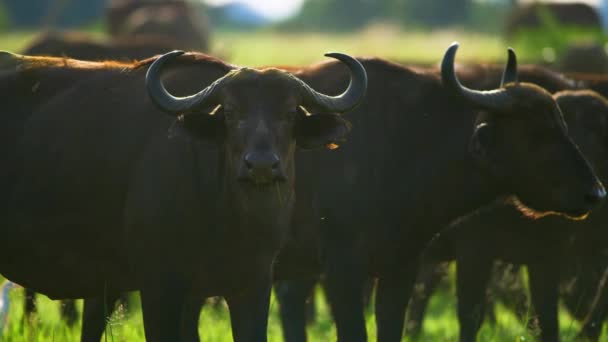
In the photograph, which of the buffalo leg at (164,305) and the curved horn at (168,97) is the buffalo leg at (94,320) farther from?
the curved horn at (168,97)

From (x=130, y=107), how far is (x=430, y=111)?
2.65 meters

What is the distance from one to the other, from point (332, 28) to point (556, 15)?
57269 mm

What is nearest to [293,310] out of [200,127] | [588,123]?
[588,123]

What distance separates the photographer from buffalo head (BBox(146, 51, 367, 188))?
22.7 ft

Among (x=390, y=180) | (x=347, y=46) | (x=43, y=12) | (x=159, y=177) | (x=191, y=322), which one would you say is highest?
(x=43, y=12)

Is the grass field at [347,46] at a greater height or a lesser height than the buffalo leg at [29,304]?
greater

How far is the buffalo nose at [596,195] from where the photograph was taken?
871 cm

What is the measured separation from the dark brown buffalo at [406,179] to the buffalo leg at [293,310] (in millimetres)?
2005

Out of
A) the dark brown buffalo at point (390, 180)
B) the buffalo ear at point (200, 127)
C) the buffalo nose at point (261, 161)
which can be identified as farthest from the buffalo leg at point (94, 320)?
the buffalo nose at point (261, 161)

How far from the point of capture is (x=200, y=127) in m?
7.34

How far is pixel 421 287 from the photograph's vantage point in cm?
1224

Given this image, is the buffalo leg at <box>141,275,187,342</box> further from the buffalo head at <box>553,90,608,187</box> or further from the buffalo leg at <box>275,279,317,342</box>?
the buffalo head at <box>553,90,608,187</box>

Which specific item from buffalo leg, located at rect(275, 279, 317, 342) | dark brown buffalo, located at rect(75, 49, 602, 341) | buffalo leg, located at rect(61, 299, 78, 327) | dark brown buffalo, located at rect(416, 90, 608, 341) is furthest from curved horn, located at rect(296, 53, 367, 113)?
buffalo leg, located at rect(275, 279, 317, 342)

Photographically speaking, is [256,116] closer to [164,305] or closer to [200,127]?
[200,127]
